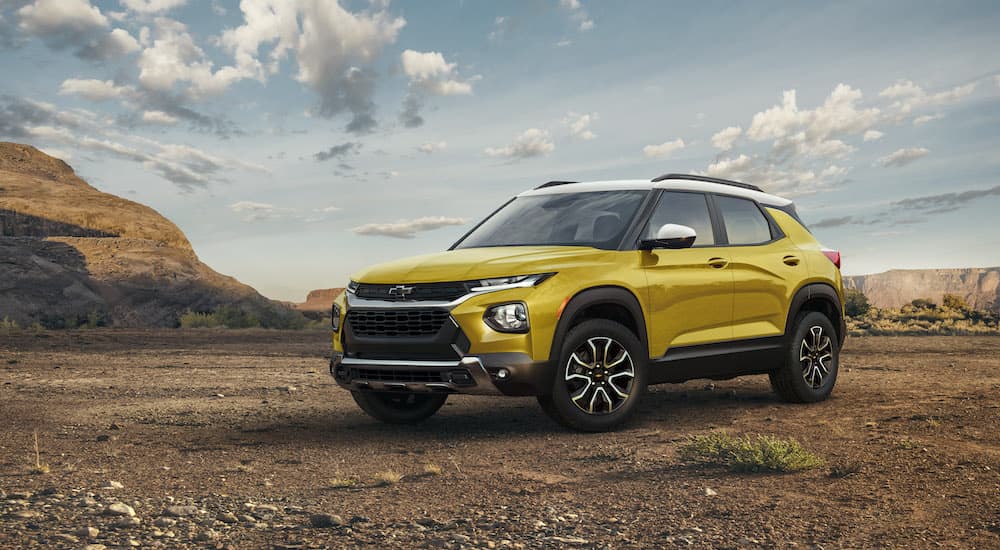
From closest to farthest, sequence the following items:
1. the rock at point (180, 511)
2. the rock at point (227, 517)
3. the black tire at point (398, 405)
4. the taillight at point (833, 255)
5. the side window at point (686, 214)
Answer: the rock at point (227, 517) < the rock at point (180, 511) < the side window at point (686, 214) < the black tire at point (398, 405) < the taillight at point (833, 255)

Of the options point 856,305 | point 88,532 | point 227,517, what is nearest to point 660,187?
point 227,517

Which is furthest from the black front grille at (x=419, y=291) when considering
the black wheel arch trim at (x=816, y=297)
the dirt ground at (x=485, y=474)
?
the black wheel arch trim at (x=816, y=297)

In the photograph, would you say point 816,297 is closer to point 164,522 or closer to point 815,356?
point 815,356

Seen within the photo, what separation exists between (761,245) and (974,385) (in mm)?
3809

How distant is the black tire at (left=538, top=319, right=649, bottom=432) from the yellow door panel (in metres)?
0.33

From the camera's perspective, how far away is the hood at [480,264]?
6.72 metres

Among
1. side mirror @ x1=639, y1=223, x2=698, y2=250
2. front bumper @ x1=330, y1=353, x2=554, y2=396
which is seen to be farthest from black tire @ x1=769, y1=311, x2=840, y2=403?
front bumper @ x1=330, y1=353, x2=554, y2=396

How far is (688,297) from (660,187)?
1.03 m

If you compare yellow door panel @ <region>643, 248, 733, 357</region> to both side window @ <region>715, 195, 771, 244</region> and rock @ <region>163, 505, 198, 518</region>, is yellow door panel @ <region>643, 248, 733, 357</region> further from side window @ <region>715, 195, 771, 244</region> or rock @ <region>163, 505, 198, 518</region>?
rock @ <region>163, 505, 198, 518</region>

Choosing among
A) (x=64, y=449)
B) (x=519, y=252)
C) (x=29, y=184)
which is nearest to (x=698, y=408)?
(x=519, y=252)

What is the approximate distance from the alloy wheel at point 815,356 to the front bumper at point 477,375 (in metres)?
3.49

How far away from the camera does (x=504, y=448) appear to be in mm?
6746

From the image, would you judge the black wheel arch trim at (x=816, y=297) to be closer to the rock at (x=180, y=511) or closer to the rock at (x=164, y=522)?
the rock at (x=180, y=511)

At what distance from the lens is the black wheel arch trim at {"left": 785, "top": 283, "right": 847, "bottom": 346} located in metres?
8.77
